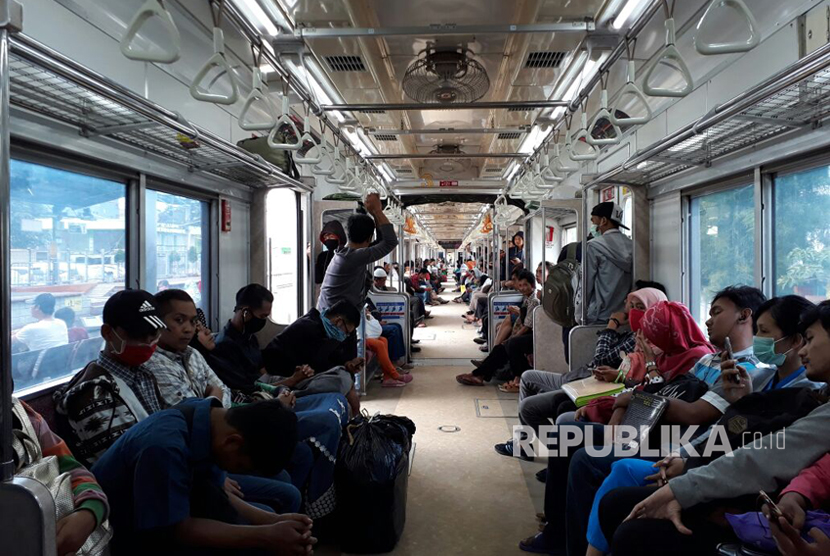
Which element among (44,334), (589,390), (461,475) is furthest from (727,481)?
(44,334)

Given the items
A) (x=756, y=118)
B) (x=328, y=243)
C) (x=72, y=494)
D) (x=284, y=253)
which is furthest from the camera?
(x=284, y=253)

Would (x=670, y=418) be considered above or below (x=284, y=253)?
below

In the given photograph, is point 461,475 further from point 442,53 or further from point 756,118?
point 442,53

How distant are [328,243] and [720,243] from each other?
4.04 metres

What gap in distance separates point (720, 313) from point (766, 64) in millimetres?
1743

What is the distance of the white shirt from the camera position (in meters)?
2.83

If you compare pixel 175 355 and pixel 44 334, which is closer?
pixel 175 355

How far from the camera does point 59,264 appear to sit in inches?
121

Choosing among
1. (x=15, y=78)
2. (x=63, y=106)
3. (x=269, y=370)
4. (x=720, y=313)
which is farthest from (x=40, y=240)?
(x=720, y=313)

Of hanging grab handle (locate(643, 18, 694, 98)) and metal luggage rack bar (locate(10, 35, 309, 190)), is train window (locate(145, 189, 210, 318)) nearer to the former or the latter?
metal luggage rack bar (locate(10, 35, 309, 190))

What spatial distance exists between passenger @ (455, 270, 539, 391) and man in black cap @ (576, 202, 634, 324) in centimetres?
144

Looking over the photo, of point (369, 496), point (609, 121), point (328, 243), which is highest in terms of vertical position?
point (609, 121)

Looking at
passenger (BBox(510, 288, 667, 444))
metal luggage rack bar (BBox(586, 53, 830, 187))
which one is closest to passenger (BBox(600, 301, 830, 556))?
metal luggage rack bar (BBox(586, 53, 830, 187))

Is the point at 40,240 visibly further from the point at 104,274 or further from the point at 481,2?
the point at 481,2
